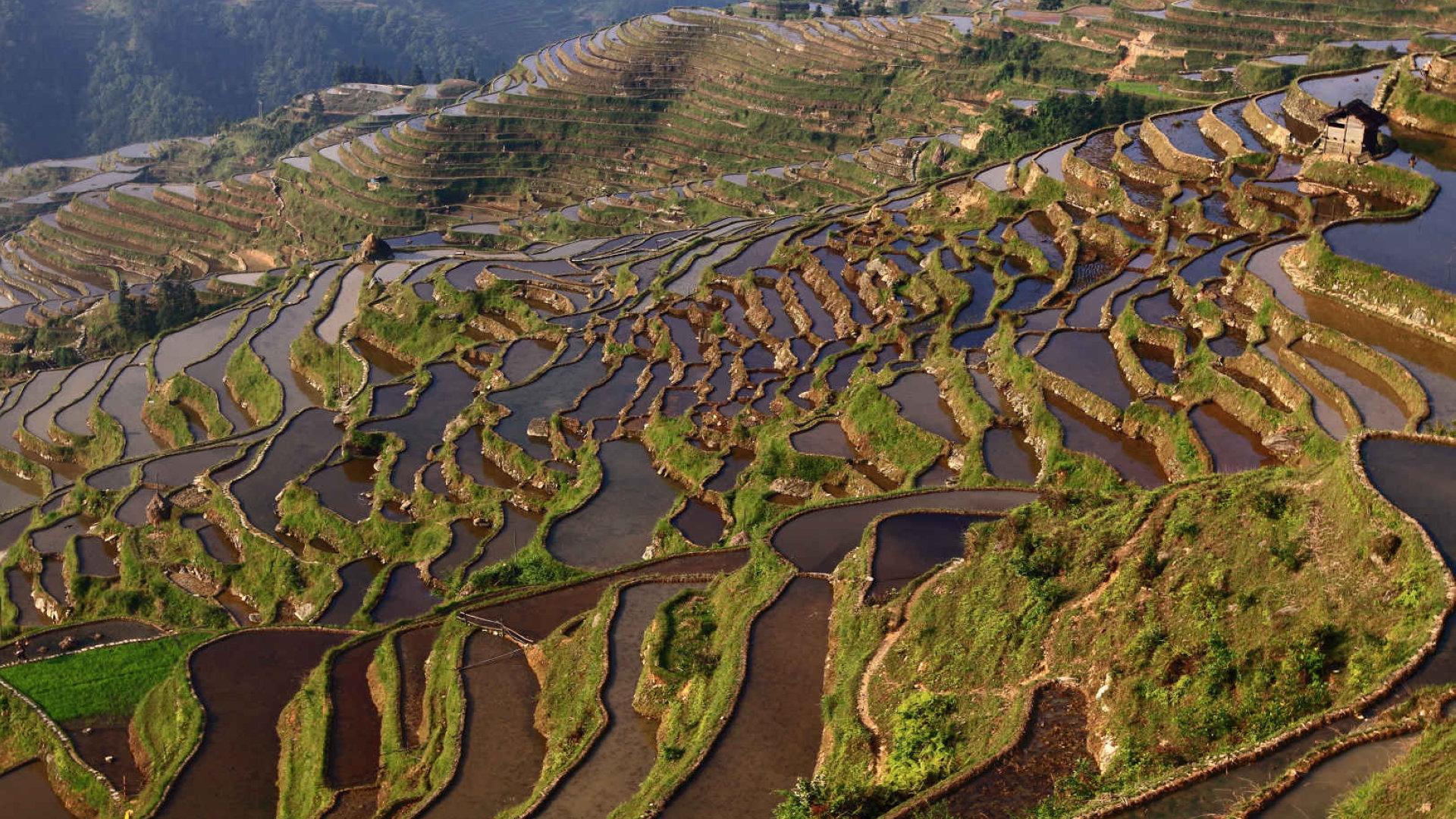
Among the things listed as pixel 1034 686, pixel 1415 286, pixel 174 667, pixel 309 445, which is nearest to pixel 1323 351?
pixel 1415 286

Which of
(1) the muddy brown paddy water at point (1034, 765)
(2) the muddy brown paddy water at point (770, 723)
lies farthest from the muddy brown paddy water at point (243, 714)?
(1) the muddy brown paddy water at point (1034, 765)

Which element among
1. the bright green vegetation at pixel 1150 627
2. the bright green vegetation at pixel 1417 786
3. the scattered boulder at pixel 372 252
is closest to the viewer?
Answer: the bright green vegetation at pixel 1417 786

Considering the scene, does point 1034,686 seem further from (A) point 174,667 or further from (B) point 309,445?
(B) point 309,445

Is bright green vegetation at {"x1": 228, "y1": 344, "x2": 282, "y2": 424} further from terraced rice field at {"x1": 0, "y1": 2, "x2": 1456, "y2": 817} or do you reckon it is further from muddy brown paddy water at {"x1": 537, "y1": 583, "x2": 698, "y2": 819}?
muddy brown paddy water at {"x1": 537, "y1": 583, "x2": 698, "y2": 819}

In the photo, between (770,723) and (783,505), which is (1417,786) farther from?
(783,505)

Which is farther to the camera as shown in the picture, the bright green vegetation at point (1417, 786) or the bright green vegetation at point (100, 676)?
the bright green vegetation at point (100, 676)

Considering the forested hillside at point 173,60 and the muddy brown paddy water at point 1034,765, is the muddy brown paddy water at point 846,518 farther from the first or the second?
the forested hillside at point 173,60

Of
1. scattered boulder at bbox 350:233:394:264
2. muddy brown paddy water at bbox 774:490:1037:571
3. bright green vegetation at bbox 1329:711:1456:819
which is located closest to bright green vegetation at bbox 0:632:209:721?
muddy brown paddy water at bbox 774:490:1037:571
